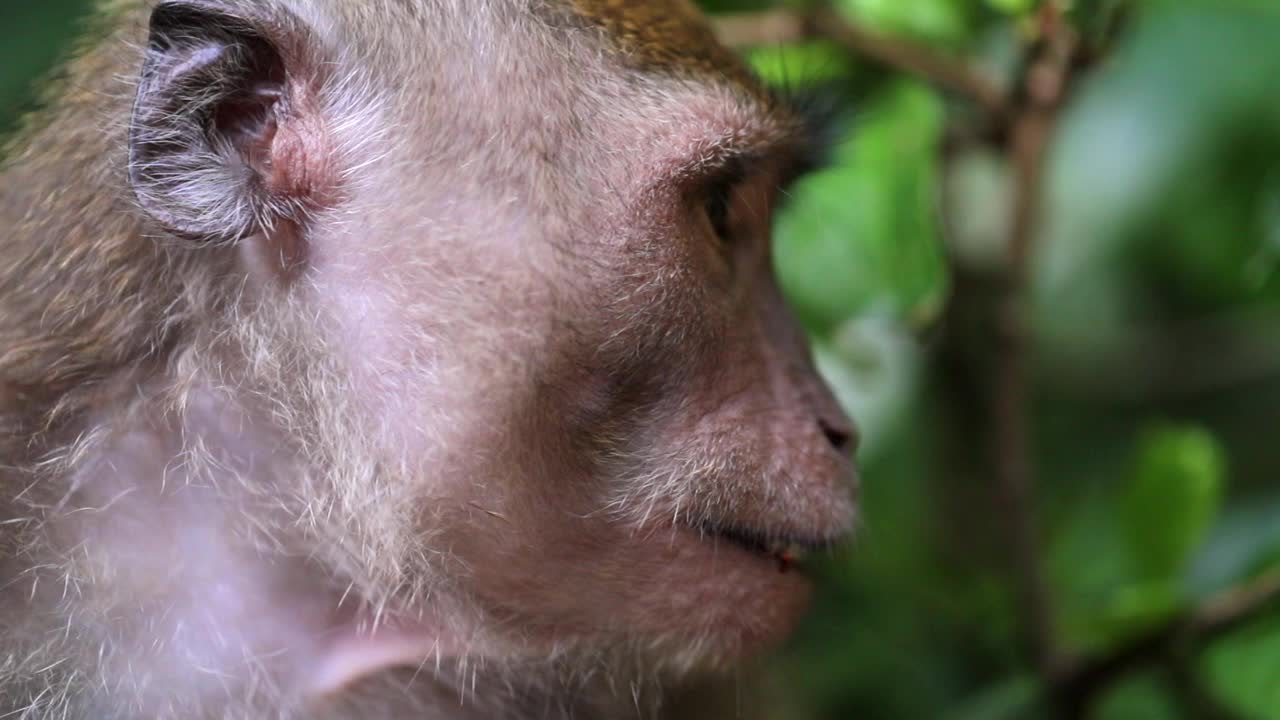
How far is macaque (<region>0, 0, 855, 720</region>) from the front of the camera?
5.02 ft

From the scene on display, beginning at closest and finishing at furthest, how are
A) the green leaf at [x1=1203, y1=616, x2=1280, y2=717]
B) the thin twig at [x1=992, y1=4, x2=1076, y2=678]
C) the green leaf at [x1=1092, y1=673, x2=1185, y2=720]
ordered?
the green leaf at [x1=1203, y1=616, x2=1280, y2=717] < the thin twig at [x1=992, y1=4, x2=1076, y2=678] < the green leaf at [x1=1092, y1=673, x2=1185, y2=720]

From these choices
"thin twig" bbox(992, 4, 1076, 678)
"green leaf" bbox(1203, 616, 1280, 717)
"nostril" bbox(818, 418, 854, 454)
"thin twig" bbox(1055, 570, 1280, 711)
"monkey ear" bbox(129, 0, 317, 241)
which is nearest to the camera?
"monkey ear" bbox(129, 0, 317, 241)

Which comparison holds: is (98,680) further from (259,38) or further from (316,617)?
(259,38)

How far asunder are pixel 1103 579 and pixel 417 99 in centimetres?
171

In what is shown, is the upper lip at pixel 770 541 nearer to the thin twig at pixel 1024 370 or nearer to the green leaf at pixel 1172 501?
the green leaf at pixel 1172 501

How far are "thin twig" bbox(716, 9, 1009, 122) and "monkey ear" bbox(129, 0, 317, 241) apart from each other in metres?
0.76

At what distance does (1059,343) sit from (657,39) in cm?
200

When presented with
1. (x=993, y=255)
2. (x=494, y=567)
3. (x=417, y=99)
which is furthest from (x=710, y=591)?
(x=993, y=255)

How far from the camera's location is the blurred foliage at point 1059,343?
2000 mm

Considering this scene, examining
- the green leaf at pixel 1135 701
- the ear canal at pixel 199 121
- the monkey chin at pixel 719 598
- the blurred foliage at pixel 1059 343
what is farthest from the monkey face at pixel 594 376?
the green leaf at pixel 1135 701

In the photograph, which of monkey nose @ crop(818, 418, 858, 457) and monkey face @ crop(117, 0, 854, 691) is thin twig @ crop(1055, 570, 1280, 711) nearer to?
monkey nose @ crop(818, 418, 858, 457)

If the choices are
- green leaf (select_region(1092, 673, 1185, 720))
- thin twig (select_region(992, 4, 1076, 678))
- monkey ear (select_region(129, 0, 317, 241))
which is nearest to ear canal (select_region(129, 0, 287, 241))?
monkey ear (select_region(129, 0, 317, 241))

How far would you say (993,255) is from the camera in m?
3.03

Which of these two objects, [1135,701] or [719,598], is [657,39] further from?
[1135,701]
